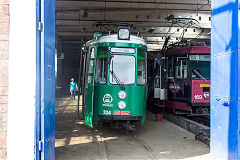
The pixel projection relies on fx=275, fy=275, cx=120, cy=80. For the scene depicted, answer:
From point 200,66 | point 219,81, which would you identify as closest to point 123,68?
point 219,81

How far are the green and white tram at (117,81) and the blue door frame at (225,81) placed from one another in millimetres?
3274

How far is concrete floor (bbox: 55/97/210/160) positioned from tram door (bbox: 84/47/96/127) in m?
0.68

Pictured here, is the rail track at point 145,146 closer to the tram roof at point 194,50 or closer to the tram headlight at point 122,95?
the tram headlight at point 122,95

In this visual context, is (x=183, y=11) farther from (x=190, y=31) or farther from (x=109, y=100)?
(x=109, y=100)

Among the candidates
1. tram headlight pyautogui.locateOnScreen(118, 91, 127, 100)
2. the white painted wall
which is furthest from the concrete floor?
the white painted wall

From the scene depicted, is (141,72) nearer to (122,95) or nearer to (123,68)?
(123,68)

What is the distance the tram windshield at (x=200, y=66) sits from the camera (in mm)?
10805

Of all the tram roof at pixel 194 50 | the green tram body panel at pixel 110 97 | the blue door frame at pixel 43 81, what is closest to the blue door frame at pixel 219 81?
the blue door frame at pixel 43 81

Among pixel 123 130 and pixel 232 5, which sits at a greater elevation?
pixel 232 5

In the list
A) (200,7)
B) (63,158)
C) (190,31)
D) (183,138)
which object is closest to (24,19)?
(63,158)

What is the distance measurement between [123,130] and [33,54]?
577 centimetres

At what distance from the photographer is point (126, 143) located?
764 centimetres

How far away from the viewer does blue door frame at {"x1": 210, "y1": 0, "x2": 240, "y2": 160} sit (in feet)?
13.9

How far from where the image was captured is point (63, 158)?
6.11 meters
